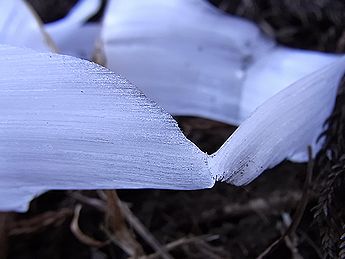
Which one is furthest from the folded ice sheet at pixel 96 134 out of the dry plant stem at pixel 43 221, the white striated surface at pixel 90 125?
the dry plant stem at pixel 43 221

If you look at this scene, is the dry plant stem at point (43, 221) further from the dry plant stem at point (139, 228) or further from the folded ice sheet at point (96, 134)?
the folded ice sheet at point (96, 134)

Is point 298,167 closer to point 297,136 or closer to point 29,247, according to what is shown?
point 297,136

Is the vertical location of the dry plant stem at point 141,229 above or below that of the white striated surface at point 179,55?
below

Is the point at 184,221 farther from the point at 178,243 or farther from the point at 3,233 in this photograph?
the point at 3,233

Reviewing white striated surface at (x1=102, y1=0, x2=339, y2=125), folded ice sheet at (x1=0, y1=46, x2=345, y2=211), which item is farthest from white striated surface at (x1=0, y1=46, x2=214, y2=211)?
white striated surface at (x1=102, y1=0, x2=339, y2=125)

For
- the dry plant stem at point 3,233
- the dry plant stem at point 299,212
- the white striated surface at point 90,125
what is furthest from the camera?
the dry plant stem at point 3,233

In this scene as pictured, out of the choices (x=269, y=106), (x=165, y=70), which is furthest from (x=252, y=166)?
(x=165, y=70)

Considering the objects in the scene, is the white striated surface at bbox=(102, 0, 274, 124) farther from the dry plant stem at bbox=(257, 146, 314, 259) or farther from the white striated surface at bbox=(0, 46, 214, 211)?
the white striated surface at bbox=(0, 46, 214, 211)
